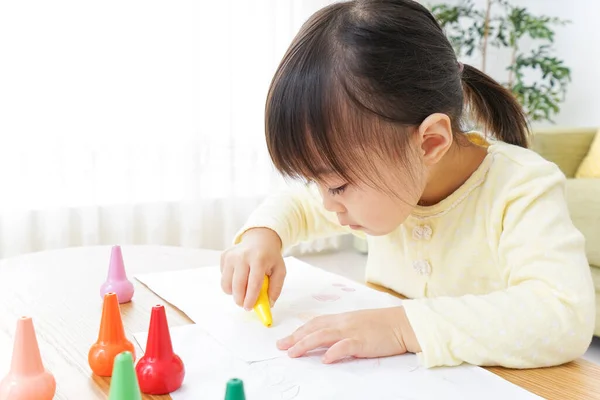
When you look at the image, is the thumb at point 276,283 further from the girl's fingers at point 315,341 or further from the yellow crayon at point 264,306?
the girl's fingers at point 315,341

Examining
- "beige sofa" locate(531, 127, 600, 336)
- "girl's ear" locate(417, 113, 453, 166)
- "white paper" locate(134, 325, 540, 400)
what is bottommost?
"beige sofa" locate(531, 127, 600, 336)

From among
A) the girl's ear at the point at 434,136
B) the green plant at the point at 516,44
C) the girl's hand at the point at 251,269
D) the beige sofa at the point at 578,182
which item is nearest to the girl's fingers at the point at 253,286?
the girl's hand at the point at 251,269

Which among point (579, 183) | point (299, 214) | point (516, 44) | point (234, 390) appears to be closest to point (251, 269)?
point (299, 214)

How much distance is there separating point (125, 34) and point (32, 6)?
0.31 m

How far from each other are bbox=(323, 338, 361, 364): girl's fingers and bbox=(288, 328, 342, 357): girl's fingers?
1 centimetres

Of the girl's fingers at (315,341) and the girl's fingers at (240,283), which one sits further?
the girl's fingers at (240,283)

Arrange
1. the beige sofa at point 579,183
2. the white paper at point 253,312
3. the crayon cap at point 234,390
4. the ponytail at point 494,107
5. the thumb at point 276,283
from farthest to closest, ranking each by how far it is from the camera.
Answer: the beige sofa at point 579,183 → the ponytail at point 494,107 → the thumb at point 276,283 → the white paper at point 253,312 → the crayon cap at point 234,390

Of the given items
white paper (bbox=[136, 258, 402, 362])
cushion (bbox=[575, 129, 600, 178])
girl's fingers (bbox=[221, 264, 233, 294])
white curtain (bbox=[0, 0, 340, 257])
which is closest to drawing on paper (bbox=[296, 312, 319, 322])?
white paper (bbox=[136, 258, 402, 362])

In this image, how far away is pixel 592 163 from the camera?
7.57 feet

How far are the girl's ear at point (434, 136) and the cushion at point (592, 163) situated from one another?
1.80 m

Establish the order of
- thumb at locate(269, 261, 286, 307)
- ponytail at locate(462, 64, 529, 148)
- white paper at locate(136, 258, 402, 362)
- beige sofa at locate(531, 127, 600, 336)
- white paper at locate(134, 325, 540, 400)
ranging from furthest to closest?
beige sofa at locate(531, 127, 600, 336), ponytail at locate(462, 64, 529, 148), thumb at locate(269, 261, 286, 307), white paper at locate(136, 258, 402, 362), white paper at locate(134, 325, 540, 400)

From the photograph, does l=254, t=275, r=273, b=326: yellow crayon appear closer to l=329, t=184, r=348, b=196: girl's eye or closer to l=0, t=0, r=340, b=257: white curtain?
l=329, t=184, r=348, b=196: girl's eye

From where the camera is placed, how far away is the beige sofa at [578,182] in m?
1.74

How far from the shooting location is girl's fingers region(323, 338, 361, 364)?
59 centimetres
